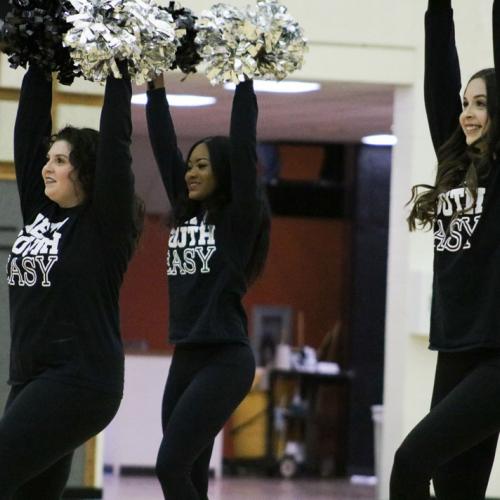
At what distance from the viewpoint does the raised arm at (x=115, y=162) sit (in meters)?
3.91

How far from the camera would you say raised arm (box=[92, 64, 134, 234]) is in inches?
154

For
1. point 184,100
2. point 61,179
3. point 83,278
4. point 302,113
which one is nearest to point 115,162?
point 61,179

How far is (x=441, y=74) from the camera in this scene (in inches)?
158

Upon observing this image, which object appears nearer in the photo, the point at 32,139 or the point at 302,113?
the point at 32,139

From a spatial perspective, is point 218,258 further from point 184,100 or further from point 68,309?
point 184,100

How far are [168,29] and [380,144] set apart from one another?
721 centimetres

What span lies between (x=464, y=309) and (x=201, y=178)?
1508 millimetres

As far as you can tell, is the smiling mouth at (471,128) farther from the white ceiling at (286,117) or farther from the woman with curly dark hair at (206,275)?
the white ceiling at (286,117)

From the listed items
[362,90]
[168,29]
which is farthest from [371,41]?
[168,29]

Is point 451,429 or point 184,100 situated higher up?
point 184,100

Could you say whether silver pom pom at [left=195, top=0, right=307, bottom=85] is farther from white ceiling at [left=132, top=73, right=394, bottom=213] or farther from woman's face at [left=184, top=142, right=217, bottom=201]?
white ceiling at [left=132, top=73, right=394, bottom=213]

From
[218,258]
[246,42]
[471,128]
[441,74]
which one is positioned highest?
[246,42]

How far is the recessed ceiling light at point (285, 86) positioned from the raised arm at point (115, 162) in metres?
4.08

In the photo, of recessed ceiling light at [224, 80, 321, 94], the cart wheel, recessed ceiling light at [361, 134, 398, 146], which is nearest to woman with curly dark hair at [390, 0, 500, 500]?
recessed ceiling light at [224, 80, 321, 94]
